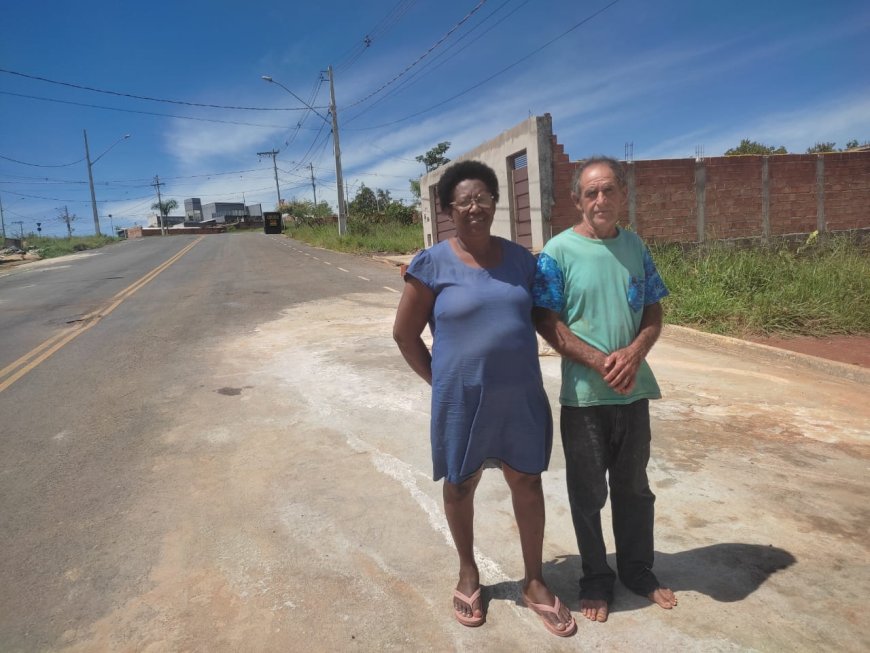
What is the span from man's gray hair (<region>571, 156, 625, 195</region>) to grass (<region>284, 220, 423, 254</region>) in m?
21.5

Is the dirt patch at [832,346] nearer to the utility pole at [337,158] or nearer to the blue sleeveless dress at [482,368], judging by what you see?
the blue sleeveless dress at [482,368]

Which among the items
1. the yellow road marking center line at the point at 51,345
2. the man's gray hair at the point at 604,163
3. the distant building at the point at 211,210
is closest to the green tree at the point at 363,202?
the yellow road marking center line at the point at 51,345

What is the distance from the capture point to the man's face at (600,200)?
7.38 feet

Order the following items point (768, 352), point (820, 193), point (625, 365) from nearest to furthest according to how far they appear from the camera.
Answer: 1. point (625, 365)
2. point (768, 352)
3. point (820, 193)

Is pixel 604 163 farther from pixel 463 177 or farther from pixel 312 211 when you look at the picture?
pixel 312 211

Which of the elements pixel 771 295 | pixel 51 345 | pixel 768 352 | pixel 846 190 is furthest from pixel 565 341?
pixel 846 190

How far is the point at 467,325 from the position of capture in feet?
6.82

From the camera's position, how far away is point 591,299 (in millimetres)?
2238

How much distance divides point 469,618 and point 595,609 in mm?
494

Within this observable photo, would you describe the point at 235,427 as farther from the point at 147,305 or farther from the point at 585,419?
the point at 147,305

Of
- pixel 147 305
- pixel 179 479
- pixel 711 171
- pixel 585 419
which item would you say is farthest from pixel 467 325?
pixel 711 171

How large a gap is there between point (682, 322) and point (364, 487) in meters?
5.85

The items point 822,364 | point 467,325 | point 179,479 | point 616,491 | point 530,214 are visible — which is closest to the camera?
point 467,325

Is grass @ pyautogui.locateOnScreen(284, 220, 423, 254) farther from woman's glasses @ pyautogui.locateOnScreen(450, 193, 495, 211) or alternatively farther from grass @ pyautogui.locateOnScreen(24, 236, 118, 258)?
woman's glasses @ pyautogui.locateOnScreen(450, 193, 495, 211)
